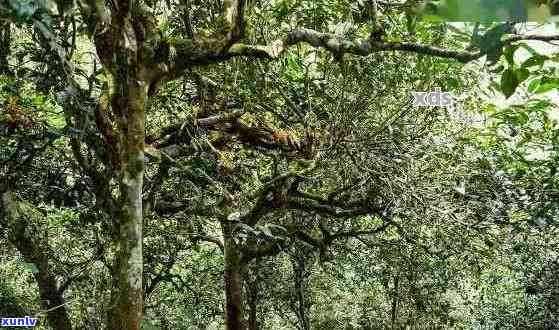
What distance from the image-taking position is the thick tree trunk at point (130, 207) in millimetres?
3172

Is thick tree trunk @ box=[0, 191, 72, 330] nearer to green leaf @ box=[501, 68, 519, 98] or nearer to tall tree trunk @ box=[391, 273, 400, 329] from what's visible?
green leaf @ box=[501, 68, 519, 98]

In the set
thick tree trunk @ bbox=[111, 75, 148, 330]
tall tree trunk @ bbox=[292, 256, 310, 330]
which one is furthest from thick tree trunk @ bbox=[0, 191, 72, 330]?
tall tree trunk @ bbox=[292, 256, 310, 330]

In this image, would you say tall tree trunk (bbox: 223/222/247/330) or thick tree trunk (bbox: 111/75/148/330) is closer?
thick tree trunk (bbox: 111/75/148/330)

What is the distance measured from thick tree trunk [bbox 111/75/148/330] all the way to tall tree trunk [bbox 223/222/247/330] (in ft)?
12.9

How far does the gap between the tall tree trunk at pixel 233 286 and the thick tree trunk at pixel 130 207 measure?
394 cm

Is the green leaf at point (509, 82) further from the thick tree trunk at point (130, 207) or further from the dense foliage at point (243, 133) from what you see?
the thick tree trunk at point (130, 207)

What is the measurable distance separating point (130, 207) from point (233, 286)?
13.9 ft

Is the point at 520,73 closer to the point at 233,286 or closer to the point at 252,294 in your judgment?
the point at 233,286

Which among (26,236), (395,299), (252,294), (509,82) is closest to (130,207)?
(26,236)

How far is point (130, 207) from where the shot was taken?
3.17 m

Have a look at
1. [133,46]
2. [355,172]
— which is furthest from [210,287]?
[133,46]

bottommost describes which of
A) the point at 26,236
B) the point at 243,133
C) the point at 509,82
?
the point at 509,82

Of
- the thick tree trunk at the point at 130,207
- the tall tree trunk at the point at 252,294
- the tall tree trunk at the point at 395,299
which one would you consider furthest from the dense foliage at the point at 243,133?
the tall tree trunk at the point at 395,299

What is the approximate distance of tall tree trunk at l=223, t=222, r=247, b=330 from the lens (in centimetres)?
720
